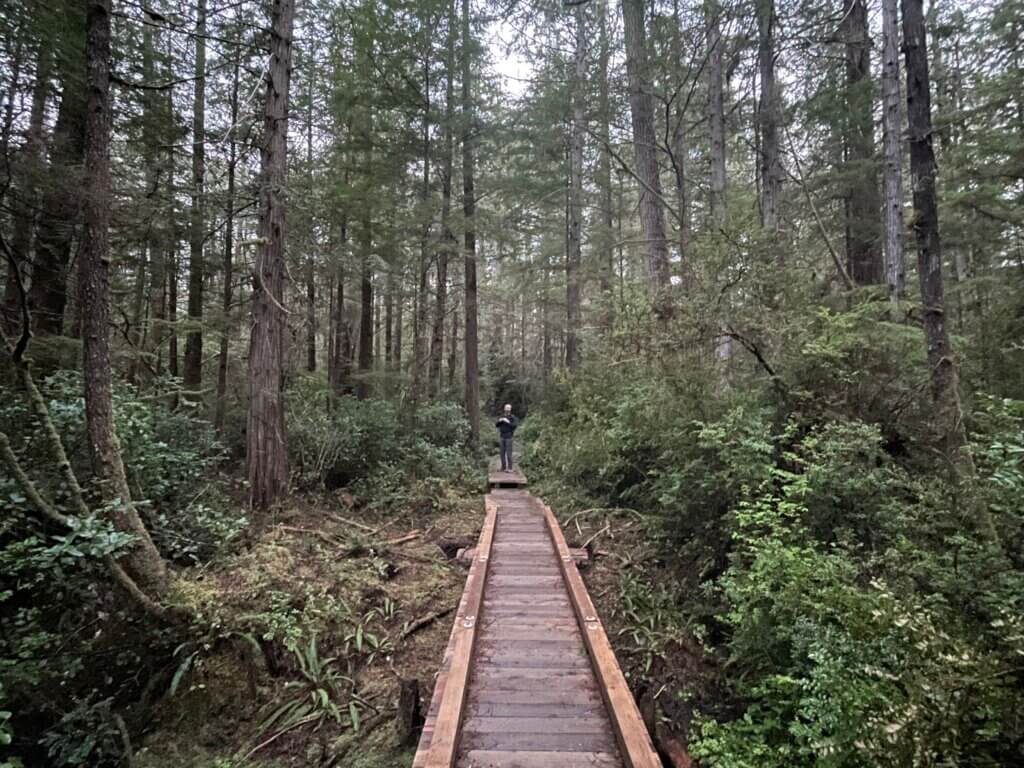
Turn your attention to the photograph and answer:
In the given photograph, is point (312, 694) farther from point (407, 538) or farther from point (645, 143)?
point (645, 143)

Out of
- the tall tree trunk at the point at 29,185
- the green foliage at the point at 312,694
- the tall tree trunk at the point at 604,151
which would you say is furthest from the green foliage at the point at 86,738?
the tall tree trunk at the point at 604,151

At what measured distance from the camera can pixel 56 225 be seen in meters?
7.52

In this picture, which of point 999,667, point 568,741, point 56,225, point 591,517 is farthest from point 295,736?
point 56,225

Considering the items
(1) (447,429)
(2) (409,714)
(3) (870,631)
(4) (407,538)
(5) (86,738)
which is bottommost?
(5) (86,738)

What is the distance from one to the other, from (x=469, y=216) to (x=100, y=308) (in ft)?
34.0

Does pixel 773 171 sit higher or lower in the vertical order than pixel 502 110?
lower

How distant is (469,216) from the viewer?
14.2 m

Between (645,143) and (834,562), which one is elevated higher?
(645,143)

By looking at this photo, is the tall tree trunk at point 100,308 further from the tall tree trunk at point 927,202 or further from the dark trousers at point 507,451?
the tall tree trunk at point 927,202

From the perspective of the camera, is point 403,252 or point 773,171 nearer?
point 773,171

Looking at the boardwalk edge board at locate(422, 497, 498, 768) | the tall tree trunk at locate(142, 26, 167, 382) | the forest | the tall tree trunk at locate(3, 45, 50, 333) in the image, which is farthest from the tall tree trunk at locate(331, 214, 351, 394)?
the boardwalk edge board at locate(422, 497, 498, 768)

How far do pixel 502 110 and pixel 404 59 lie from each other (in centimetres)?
386

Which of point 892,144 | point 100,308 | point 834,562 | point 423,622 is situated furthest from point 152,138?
point 892,144

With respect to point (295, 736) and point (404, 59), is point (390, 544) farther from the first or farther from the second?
point (404, 59)
